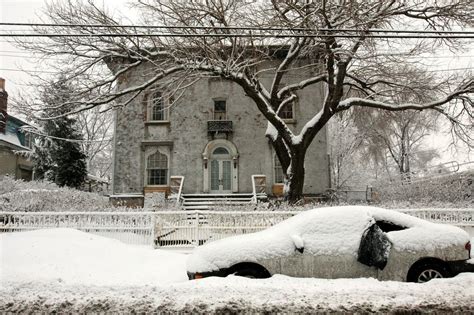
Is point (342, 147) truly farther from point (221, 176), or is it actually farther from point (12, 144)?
point (12, 144)

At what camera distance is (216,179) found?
72.8 feet

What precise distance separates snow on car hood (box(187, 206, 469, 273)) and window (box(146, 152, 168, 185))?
53.4 feet

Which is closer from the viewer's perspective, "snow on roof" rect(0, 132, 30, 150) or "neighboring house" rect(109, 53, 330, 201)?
"neighboring house" rect(109, 53, 330, 201)

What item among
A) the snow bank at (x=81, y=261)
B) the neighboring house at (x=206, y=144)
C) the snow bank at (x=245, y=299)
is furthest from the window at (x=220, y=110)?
the snow bank at (x=245, y=299)

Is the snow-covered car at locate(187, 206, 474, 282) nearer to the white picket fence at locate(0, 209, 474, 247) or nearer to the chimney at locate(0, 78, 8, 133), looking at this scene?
the white picket fence at locate(0, 209, 474, 247)

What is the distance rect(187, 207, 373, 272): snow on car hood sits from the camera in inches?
240

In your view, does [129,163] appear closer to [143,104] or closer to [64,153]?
[143,104]

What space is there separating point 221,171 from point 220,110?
13.4 ft

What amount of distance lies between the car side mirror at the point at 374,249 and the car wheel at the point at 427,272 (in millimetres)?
589

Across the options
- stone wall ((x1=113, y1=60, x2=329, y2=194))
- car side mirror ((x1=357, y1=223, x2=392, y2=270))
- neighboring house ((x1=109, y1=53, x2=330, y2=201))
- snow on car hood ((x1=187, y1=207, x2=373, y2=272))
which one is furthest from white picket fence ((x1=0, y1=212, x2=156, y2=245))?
stone wall ((x1=113, y1=60, x2=329, y2=194))

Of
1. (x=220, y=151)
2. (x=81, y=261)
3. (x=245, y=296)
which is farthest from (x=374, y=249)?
(x=220, y=151)

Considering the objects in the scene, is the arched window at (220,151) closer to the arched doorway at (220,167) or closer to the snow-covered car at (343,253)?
the arched doorway at (220,167)

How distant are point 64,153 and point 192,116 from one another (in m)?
11.3

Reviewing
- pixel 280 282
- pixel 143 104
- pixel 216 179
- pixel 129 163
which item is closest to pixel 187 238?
pixel 280 282
